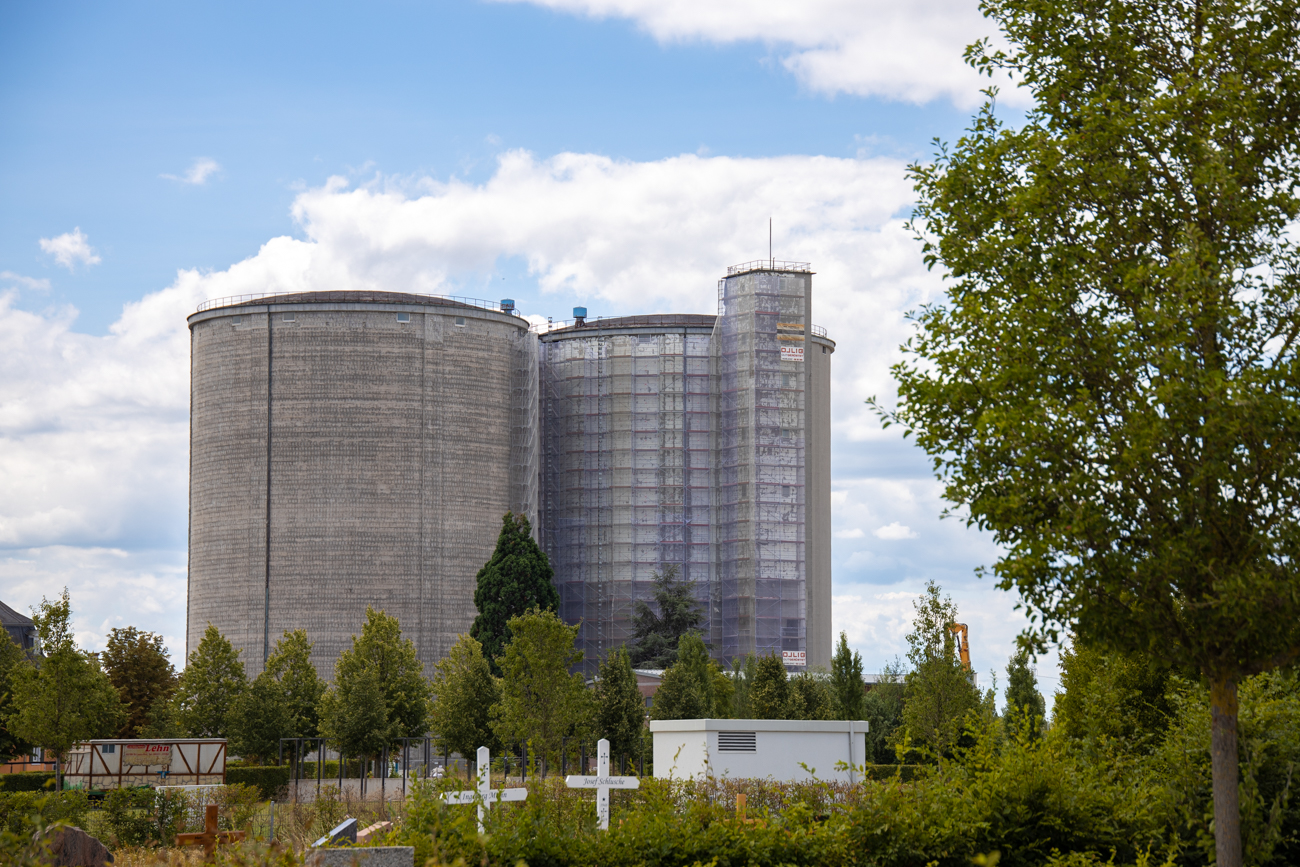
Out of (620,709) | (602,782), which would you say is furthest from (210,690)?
(602,782)

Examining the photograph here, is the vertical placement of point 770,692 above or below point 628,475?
below

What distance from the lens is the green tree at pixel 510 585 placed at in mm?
67062

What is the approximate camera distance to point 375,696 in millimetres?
47688

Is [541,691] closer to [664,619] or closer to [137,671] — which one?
[137,671]

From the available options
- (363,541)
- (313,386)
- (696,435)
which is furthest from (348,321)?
(696,435)

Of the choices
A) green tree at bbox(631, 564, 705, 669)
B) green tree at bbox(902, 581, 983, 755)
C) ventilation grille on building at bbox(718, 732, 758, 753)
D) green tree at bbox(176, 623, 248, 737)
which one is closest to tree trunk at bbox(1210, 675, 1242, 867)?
ventilation grille on building at bbox(718, 732, 758, 753)

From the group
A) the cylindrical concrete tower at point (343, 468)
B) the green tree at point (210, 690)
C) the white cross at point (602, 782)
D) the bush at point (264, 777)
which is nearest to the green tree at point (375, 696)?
the bush at point (264, 777)

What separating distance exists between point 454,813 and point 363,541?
67355 mm

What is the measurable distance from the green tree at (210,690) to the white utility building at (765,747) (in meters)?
30.8

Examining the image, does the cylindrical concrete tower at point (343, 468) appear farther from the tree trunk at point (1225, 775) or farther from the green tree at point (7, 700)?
the tree trunk at point (1225, 775)

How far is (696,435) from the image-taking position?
8381cm

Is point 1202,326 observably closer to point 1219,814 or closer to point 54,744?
point 1219,814

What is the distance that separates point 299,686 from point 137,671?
914cm

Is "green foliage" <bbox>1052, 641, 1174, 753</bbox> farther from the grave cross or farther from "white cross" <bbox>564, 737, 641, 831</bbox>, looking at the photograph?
the grave cross
